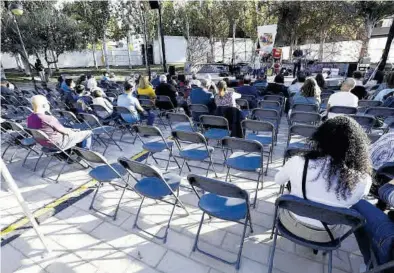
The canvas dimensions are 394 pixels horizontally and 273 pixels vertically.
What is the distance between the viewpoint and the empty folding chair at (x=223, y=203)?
1937mm

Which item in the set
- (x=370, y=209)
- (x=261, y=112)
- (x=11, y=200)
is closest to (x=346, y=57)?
(x=261, y=112)

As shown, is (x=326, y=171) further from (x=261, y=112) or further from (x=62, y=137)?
(x=62, y=137)

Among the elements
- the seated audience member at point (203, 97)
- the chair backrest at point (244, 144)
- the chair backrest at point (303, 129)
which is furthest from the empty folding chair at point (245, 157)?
the seated audience member at point (203, 97)

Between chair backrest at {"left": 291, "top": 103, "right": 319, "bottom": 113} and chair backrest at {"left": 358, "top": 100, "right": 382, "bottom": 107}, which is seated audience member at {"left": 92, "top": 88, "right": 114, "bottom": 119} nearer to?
chair backrest at {"left": 291, "top": 103, "right": 319, "bottom": 113}

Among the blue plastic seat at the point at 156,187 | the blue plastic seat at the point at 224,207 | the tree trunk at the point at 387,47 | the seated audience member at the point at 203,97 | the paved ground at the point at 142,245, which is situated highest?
the tree trunk at the point at 387,47

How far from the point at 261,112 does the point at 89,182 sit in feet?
10.9

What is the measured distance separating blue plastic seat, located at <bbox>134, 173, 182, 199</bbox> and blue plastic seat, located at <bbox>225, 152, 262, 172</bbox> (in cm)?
77

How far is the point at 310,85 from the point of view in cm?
525

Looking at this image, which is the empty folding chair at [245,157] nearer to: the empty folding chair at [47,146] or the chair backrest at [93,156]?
the chair backrest at [93,156]

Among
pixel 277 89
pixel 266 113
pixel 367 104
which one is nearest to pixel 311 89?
pixel 367 104

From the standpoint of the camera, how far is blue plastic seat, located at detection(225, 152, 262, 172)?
3.01 metres

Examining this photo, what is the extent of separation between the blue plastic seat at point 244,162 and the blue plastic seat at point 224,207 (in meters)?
0.71

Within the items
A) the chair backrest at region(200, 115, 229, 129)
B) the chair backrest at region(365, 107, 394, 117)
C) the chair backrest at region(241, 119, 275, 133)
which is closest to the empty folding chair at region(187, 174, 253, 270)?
the chair backrest at region(241, 119, 275, 133)

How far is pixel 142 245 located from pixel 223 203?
0.98 meters
